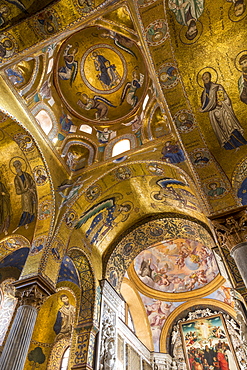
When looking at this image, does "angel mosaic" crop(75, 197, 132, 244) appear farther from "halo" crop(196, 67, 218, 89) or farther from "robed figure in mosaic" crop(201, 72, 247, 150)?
"halo" crop(196, 67, 218, 89)

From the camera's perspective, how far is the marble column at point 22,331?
19.6ft

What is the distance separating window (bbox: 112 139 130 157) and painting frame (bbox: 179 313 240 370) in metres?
8.74

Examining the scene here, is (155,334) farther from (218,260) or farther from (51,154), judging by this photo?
(51,154)

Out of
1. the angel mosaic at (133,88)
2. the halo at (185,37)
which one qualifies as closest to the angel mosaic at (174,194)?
the angel mosaic at (133,88)

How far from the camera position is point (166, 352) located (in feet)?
43.4

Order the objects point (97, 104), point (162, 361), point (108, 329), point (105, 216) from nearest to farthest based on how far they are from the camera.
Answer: point (108, 329) → point (105, 216) → point (97, 104) → point (162, 361)

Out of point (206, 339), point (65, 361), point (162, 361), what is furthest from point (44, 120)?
point (206, 339)

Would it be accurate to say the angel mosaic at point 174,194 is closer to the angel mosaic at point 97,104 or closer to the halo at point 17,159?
the angel mosaic at point 97,104

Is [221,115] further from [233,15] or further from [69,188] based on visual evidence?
[69,188]

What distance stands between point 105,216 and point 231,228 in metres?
5.18

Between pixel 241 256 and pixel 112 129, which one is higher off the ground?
pixel 112 129

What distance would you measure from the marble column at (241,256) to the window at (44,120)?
6511 mm

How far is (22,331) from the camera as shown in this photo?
6.38m

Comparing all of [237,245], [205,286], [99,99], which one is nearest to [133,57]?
[99,99]
